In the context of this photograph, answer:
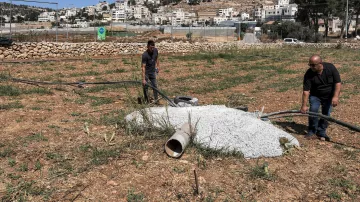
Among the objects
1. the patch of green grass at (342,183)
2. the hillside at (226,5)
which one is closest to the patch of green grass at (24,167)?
the patch of green grass at (342,183)

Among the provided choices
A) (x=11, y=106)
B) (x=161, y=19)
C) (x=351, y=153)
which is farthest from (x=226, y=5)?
(x=351, y=153)

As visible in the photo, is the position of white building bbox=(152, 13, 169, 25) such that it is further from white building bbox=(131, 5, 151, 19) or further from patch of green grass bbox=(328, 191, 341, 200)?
patch of green grass bbox=(328, 191, 341, 200)

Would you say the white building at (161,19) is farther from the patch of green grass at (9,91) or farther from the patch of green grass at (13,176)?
the patch of green grass at (13,176)

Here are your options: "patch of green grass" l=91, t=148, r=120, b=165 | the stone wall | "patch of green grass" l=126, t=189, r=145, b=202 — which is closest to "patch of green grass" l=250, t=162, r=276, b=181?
"patch of green grass" l=126, t=189, r=145, b=202

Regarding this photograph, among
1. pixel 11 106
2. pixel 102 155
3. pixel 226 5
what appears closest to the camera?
pixel 102 155

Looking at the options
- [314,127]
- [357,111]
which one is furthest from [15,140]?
[357,111]

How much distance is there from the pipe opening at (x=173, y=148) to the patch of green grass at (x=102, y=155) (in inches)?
30.1

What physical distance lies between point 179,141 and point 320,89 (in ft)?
9.32

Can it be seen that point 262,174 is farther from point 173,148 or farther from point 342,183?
point 173,148

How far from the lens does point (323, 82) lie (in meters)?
6.25

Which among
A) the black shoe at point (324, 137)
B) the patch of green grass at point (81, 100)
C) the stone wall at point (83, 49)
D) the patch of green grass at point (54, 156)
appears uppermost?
the stone wall at point (83, 49)

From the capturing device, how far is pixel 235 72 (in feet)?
52.2

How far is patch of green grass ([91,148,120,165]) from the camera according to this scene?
5.18 m

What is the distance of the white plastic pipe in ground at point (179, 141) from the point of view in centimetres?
528
